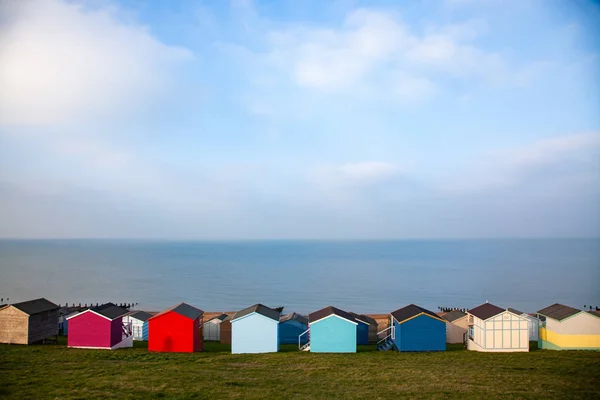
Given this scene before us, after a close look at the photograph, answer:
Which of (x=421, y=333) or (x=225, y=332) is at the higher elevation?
(x=421, y=333)

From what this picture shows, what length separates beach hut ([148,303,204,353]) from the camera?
28.3 m

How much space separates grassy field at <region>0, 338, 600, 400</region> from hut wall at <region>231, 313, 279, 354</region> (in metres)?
1.43

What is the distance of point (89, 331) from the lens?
94.4 ft

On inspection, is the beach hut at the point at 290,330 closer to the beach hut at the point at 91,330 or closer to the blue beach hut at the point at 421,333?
the blue beach hut at the point at 421,333

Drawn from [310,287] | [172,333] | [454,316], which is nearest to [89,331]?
[172,333]

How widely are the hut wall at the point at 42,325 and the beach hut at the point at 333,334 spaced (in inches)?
785

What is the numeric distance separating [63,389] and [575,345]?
3109cm

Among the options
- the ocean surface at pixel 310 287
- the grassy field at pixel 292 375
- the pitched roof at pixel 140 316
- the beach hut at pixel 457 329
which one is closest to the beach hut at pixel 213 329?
the pitched roof at pixel 140 316

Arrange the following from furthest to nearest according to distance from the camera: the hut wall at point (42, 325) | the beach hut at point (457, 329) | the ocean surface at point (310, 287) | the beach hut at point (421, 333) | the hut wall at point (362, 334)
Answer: the ocean surface at point (310, 287) < the beach hut at point (457, 329) < the hut wall at point (362, 334) < the hut wall at point (42, 325) < the beach hut at point (421, 333)

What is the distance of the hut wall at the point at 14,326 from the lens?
29281mm

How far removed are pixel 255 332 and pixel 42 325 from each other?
16.3 metres

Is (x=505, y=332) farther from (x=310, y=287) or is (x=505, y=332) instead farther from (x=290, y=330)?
(x=310, y=287)

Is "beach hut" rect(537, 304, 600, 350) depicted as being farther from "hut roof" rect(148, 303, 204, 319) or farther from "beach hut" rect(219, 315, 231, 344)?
"beach hut" rect(219, 315, 231, 344)

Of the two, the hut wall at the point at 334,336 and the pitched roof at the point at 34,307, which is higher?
the pitched roof at the point at 34,307
